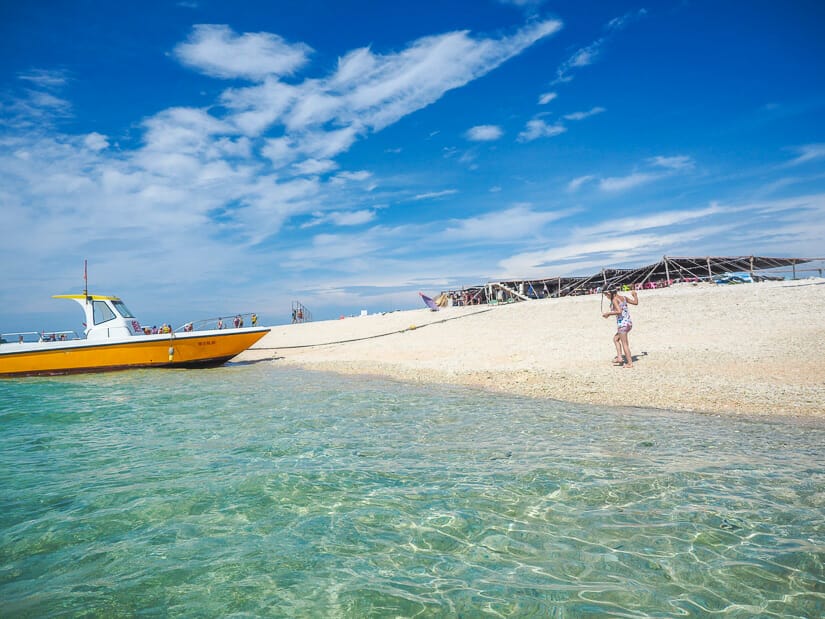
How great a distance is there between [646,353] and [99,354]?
860 inches

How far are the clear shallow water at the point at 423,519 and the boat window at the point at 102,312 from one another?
1364 centimetres

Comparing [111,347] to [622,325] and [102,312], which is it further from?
[622,325]

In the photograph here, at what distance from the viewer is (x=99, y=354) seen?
19594 millimetres

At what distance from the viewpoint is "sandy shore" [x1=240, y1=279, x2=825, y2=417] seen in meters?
10.3

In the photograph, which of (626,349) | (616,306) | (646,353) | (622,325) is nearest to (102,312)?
(616,306)

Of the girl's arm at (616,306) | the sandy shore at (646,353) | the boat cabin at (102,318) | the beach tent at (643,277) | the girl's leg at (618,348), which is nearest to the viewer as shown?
the sandy shore at (646,353)

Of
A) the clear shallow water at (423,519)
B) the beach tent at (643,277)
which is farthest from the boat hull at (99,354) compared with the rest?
the beach tent at (643,277)

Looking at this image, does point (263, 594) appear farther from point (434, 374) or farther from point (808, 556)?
point (434, 374)

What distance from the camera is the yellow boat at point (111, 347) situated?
64.3 ft

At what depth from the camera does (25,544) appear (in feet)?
14.1

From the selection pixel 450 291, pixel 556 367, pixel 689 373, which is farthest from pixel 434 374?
pixel 450 291

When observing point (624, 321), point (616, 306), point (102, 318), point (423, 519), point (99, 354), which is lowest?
point (423, 519)

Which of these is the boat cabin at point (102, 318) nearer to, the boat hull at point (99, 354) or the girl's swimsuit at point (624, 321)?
the boat hull at point (99, 354)

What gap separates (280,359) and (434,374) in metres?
12.3
